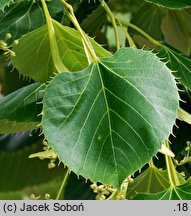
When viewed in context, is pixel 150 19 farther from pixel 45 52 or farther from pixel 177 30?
pixel 45 52

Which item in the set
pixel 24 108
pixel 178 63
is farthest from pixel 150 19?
pixel 24 108

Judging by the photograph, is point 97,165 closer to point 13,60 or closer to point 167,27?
point 13,60

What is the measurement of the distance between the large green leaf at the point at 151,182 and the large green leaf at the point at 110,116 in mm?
200

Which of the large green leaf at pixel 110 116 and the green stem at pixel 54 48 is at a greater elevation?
the green stem at pixel 54 48

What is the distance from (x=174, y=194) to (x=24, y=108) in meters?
0.32

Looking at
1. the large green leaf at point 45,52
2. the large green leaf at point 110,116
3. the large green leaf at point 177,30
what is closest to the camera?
the large green leaf at point 110,116

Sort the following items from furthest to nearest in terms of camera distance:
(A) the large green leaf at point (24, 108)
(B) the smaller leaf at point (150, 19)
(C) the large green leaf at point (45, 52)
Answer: (B) the smaller leaf at point (150, 19)
(A) the large green leaf at point (24, 108)
(C) the large green leaf at point (45, 52)

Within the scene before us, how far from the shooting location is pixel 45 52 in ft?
3.87

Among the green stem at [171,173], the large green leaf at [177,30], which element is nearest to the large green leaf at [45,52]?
the green stem at [171,173]

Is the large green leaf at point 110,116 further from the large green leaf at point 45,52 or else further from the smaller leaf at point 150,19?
the smaller leaf at point 150,19

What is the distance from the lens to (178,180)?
1147 millimetres

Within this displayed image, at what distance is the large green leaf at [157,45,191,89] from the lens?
4.32 ft

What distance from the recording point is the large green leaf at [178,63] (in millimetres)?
1317

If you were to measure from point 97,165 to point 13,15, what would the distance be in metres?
0.45
